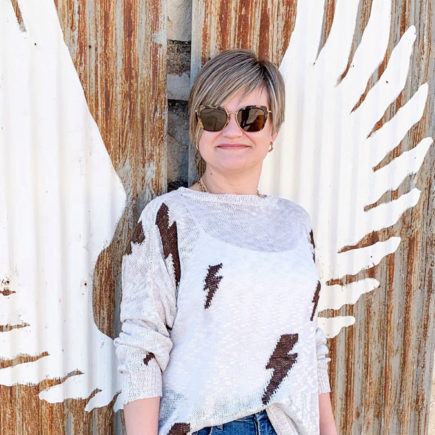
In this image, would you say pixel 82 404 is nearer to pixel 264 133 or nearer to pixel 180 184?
pixel 180 184

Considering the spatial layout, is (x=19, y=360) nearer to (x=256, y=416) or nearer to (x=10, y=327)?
(x=10, y=327)

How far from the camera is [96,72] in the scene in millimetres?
1603

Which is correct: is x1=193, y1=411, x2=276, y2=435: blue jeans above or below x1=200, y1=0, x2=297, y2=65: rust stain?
below

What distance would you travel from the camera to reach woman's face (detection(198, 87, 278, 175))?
4.79ft

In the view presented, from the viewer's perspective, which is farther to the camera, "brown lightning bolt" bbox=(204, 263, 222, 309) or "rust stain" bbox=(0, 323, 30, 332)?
"rust stain" bbox=(0, 323, 30, 332)

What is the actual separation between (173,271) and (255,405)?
437 mm

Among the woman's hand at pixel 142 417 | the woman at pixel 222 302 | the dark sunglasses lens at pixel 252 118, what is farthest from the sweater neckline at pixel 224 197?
the woman's hand at pixel 142 417

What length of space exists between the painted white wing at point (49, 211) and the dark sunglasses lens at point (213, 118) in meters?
0.39

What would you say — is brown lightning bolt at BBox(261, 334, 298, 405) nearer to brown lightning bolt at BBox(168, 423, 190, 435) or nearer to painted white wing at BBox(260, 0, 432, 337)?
brown lightning bolt at BBox(168, 423, 190, 435)

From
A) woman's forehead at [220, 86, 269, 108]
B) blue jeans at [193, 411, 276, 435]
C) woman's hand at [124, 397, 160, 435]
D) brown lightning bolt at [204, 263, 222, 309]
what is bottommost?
blue jeans at [193, 411, 276, 435]

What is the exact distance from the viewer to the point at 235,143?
1.46 m

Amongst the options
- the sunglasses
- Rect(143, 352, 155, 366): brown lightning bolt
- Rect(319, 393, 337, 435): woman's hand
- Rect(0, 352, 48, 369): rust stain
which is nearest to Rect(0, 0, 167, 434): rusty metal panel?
Rect(0, 352, 48, 369): rust stain

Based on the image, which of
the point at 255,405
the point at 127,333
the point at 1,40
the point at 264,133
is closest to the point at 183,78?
the point at 264,133

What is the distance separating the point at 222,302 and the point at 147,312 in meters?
0.21
